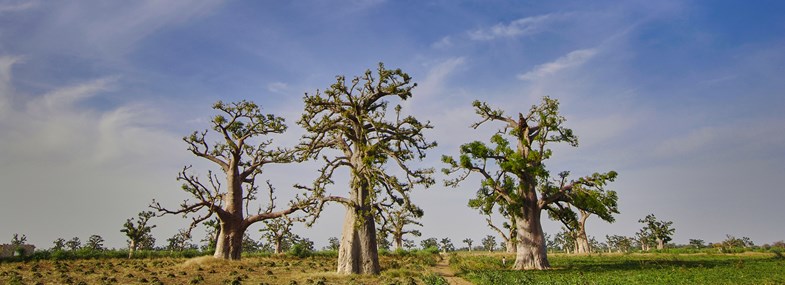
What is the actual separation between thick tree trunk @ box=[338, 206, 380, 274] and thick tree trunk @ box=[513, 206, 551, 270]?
435 inches

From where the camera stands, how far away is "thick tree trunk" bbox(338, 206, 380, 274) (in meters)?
21.9

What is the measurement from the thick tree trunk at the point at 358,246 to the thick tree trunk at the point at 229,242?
36.8 feet

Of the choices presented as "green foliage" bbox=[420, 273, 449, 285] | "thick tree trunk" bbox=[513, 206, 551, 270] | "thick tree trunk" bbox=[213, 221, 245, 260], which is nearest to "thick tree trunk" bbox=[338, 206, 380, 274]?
"green foliage" bbox=[420, 273, 449, 285]

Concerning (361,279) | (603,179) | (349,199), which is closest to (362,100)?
(349,199)

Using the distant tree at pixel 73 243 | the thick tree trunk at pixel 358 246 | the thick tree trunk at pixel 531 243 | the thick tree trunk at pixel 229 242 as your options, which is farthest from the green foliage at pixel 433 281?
the distant tree at pixel 73 243

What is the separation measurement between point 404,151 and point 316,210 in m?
5.60

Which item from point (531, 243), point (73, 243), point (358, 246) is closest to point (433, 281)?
point (358, 246)

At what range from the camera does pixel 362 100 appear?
2398 centimetres

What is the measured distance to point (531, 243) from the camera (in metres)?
28.6

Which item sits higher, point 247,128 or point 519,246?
point 247,128

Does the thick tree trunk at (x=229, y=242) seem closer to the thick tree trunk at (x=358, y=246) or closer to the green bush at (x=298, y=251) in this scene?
the green bush at (x=298, y=251)

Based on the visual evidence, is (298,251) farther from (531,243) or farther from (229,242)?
(531,243)

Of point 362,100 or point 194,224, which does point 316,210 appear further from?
point 194,224

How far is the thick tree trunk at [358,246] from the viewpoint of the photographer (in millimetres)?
21906
